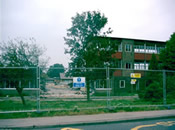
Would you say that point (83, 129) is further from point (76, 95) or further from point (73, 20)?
point (73, 20)

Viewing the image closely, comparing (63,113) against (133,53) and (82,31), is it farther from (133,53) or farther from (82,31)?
(133,53)

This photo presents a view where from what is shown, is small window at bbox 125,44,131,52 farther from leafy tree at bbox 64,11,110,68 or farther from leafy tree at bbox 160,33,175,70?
leafy tree at bbox 64,11,110,68

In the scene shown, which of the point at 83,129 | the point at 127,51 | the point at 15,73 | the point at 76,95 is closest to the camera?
the point at 83,129

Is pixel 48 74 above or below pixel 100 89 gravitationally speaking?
above

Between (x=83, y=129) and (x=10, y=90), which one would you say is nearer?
(x=83, y=129)

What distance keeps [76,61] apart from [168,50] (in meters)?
18.5

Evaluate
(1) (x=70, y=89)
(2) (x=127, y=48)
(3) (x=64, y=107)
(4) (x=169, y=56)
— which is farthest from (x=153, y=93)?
(2) (x=127, y=48)

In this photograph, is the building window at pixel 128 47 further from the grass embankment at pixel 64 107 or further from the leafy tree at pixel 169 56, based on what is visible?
the grass embankment at pixel 64 107

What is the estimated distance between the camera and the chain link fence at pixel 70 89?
8961mm

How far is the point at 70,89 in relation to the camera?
31.0 feet

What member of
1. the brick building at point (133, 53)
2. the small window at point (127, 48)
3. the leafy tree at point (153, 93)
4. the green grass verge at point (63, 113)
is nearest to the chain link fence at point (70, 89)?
the green grass verge at point (63, 113)

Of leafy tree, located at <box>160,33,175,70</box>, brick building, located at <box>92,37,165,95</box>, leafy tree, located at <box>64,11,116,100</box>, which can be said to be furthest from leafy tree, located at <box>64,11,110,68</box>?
leafy tree, located at <box>160,33,175,70</box>

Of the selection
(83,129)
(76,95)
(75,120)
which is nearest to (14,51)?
(76,95)

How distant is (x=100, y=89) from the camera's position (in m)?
10.2
